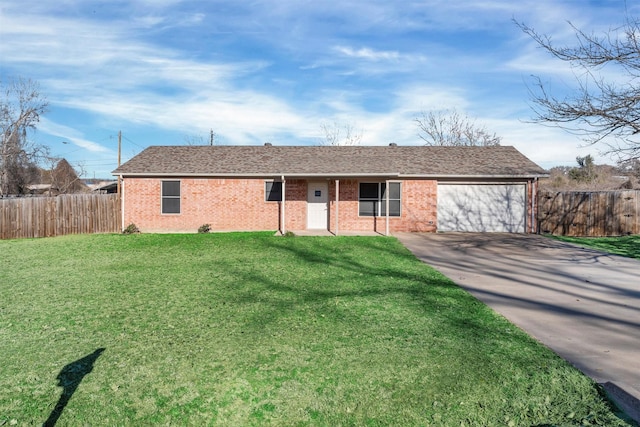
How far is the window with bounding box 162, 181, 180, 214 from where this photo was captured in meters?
18.2

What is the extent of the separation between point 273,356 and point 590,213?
1806 cm

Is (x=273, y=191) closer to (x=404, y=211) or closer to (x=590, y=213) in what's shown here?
(x=404, y=211)

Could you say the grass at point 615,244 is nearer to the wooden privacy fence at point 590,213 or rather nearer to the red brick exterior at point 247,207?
the wooden privacy fence at point 590,213

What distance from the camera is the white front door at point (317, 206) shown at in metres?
18.3

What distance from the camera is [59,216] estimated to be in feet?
57.4

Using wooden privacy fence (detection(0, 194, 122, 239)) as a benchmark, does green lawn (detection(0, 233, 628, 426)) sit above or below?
below

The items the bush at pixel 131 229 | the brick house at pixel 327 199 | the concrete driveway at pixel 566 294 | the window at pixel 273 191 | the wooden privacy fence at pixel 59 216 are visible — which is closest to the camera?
the concrete driveway at pixel 566 294

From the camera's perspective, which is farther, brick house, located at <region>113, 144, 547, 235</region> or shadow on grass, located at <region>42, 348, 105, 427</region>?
brick house, located at <region>113, 144, 547, 235</region>

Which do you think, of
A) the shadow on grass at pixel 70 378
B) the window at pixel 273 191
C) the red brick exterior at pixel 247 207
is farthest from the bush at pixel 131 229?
the shadow on grass at pixel 70 378

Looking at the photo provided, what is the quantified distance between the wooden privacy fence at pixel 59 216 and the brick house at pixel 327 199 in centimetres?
71

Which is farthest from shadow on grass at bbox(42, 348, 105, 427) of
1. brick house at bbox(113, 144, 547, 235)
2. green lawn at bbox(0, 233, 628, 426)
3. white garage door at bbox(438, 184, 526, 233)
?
white garage door at bbox(438, 184, 526, 233)

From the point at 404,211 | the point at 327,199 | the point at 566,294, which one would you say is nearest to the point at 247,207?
the point at 327,199

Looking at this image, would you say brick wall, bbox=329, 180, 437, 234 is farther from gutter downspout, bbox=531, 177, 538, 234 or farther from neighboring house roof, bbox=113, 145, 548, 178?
gutter downspout, bbox=531, 177, 538, 234

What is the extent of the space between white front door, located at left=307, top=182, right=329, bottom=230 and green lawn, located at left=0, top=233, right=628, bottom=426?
931cm
